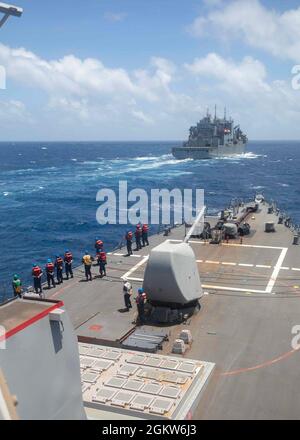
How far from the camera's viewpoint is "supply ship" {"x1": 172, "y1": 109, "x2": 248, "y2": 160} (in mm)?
136550

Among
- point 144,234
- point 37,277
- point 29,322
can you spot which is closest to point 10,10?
point 29,322

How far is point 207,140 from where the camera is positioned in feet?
449

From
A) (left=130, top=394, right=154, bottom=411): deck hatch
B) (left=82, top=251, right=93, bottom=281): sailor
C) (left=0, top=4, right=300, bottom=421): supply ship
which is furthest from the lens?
(left=82, top=251, right=93, bottom=281): sailor

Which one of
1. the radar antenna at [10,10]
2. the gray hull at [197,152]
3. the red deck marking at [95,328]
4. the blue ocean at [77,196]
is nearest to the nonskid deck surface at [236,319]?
the red deck marking at [95,328]

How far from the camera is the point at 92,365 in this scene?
12.7 metres

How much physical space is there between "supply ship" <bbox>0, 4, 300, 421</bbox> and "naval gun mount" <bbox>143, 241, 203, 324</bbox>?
0.12 feet

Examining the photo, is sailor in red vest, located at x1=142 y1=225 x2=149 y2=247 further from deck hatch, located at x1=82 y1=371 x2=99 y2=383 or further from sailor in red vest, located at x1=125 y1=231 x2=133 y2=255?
deck hatch, located at x1=82 y1=371 x2=99 y2=383

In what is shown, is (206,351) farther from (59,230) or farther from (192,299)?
(59,230)

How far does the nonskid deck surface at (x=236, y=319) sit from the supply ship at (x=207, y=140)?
11207 cm

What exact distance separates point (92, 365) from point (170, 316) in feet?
13.9

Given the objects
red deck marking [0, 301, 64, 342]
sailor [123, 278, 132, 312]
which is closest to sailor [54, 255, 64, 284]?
sailor [123, 278, 132, 312]

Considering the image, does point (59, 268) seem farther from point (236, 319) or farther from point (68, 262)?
point (236, 319)
